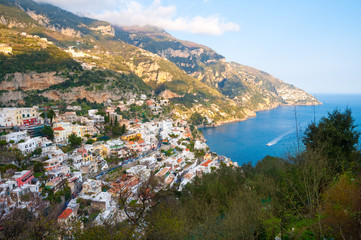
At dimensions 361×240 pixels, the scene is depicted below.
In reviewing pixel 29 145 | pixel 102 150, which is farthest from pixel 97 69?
pixel 29 145

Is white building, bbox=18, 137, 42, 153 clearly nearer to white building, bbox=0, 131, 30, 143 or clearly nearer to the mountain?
white building, bbox=0, 131, 30, 143

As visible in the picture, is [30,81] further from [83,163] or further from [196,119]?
Answer: [196,119]

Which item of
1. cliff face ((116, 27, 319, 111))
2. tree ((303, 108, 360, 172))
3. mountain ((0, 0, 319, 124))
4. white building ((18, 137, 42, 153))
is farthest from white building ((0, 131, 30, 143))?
cliff face ((116, 27, 319, 111))

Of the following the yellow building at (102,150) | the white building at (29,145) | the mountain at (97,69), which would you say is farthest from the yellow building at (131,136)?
the mountain at (97,69)

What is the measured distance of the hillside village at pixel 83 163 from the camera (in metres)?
11.4

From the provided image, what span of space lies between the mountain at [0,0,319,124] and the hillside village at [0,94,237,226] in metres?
11.1

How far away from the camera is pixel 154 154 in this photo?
22078 mm

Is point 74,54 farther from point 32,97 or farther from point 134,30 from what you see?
point 134,30

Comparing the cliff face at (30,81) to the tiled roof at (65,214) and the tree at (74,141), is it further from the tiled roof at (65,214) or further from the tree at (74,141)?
the tiled roof at (65,214)

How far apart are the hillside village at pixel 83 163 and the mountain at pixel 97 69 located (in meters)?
11.1

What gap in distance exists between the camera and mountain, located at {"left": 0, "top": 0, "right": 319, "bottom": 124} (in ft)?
105

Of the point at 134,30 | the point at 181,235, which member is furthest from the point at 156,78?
the point at 134,30

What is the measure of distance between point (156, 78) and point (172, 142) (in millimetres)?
47336

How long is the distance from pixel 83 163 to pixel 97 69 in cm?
3048
